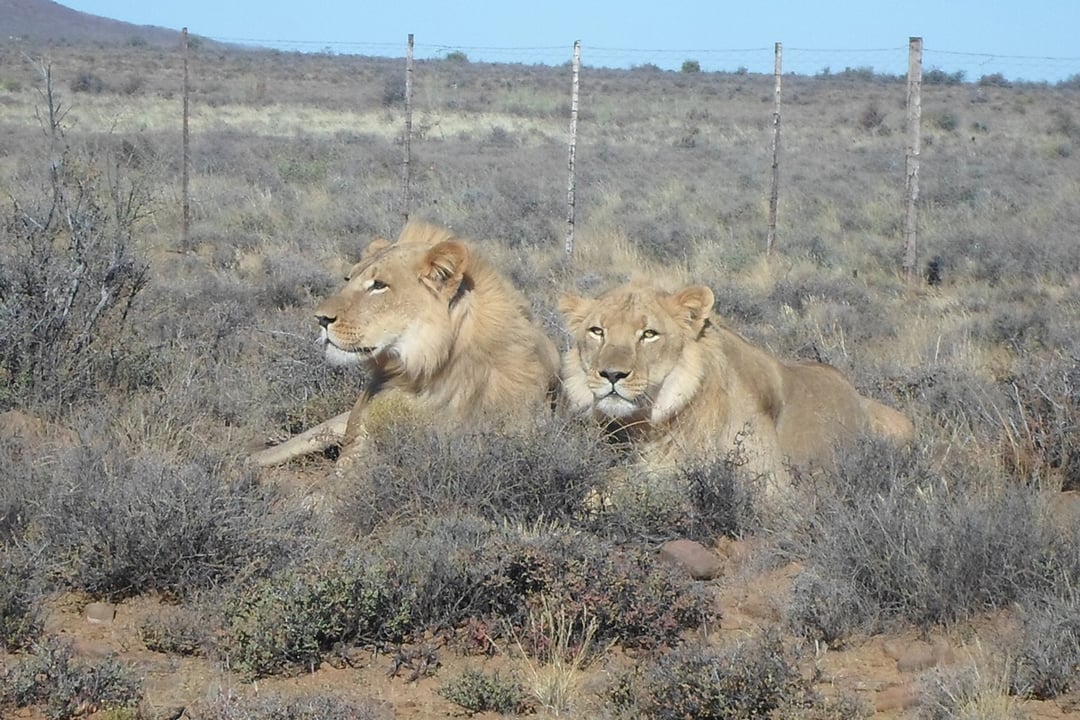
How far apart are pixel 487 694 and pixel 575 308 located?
2946 millimetres

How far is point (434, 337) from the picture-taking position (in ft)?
23.9

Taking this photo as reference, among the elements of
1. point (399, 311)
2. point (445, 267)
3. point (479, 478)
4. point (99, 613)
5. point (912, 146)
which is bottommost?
point (99, 613)

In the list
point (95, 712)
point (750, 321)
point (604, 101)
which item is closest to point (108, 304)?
point (95, 712)

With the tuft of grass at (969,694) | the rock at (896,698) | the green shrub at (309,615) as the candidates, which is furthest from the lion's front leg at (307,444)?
the tuft of grass at (969,694)

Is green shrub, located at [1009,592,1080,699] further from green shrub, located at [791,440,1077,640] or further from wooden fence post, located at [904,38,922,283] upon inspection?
wooden fence post, located at [904,38,922,283]

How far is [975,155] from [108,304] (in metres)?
34.2

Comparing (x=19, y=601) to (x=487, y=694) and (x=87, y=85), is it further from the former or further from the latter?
(x=87, y=85)

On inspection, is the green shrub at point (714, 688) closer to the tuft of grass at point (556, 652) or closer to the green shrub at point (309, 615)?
the tuft of grass at point (556, 652)

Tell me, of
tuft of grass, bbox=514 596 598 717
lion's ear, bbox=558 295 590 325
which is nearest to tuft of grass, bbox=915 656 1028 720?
tuft of grass, bbox=514 596 598 717

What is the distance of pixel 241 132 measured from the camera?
4275cm

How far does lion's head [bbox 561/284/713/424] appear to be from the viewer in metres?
6.77

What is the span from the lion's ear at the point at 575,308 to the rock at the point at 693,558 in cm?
144

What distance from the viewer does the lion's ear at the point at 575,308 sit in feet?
23.7

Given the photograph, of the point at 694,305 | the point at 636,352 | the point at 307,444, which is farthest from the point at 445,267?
the point at 307,444
